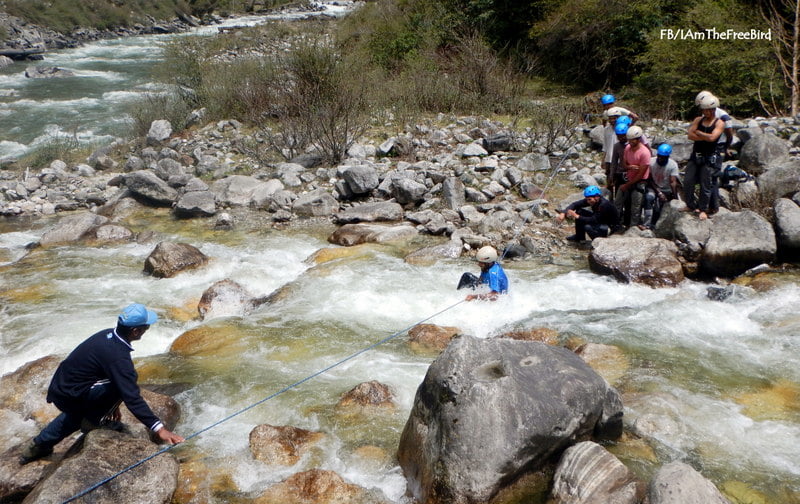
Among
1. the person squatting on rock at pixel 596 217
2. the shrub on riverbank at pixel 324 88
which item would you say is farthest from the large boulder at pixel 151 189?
the person squatting on rock at pixel 596 217

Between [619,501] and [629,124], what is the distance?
616 cm

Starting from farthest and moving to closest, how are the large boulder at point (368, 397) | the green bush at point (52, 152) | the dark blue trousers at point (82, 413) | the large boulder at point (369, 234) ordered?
the green bush at point (52, 152)
the large boulder at point (369, 234)
the large boulder at point (368, 397)
the dark blue trousers at point (82, 413)

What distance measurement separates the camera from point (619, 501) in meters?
3.86

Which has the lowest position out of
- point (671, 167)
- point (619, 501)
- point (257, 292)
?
point (257, 292)

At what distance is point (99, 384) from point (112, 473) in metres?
0.66

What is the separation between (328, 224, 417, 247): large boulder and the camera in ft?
31.6

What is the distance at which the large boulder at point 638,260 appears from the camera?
7588mm

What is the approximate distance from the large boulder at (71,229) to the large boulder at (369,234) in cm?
422

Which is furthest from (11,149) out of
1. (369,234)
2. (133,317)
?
(133,317)

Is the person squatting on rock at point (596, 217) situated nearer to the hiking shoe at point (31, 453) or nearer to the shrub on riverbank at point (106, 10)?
the hiking shoe at point (31, 453)

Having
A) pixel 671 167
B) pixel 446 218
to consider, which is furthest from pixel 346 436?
pixel 671 167

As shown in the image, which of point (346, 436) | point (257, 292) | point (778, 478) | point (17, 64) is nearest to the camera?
point (778, 478)

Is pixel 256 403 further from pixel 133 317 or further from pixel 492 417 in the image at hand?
pixel 492 417

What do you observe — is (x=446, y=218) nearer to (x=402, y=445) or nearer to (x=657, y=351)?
(x=657, y=351)
